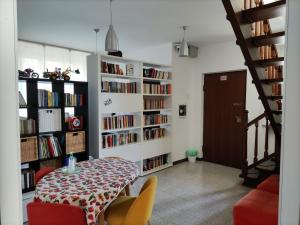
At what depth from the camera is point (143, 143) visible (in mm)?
4297

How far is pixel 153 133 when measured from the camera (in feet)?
14.9

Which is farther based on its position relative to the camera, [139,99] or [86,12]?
[139,99]

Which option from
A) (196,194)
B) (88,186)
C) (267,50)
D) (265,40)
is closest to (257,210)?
(196,194)

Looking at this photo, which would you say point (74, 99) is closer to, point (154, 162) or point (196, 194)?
point (154, 162)

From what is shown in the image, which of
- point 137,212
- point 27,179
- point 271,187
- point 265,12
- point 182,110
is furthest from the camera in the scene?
point 182,110

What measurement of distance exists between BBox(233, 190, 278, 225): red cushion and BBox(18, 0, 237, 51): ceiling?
234cm

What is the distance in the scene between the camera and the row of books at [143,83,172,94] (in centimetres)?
434

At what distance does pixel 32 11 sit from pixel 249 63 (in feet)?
9.64

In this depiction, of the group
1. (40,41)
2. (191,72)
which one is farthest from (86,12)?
(191,72)

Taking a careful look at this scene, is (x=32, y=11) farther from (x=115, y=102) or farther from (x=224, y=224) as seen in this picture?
(x=224, y=224)
